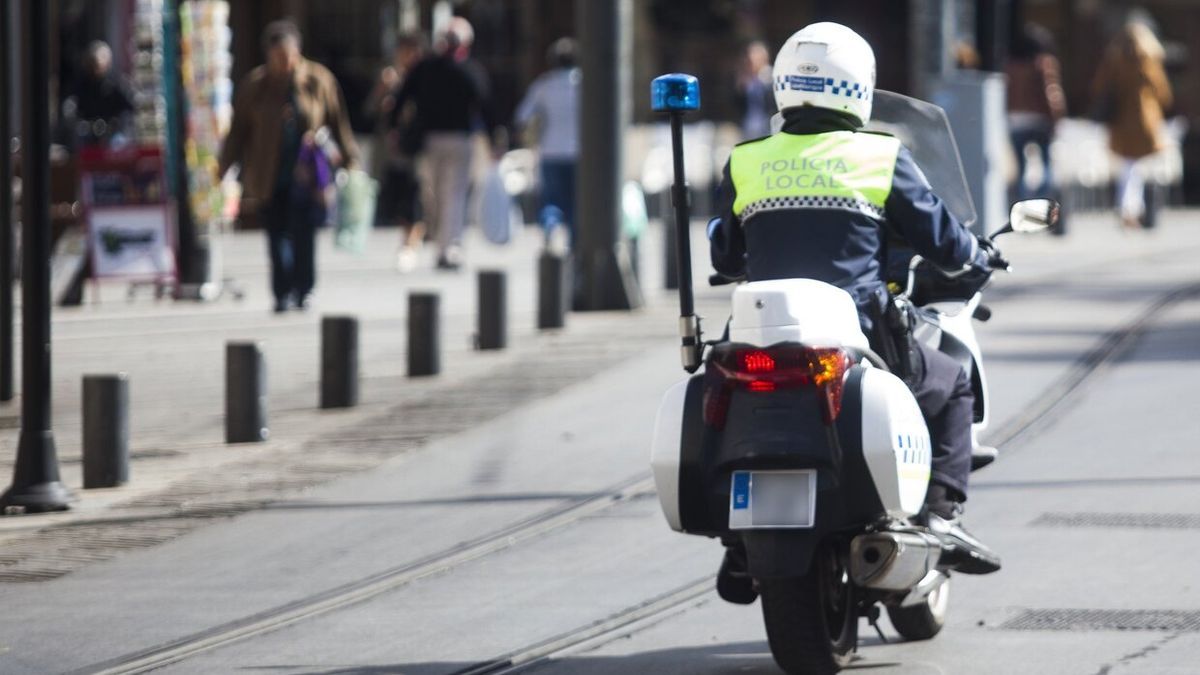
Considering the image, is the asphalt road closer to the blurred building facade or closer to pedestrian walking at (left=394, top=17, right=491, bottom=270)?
pedestrian walking at (left=394, top=17, right=491, bottom=270)

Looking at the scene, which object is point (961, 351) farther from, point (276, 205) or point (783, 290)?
point (276, 205)

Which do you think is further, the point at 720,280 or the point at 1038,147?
the point at 1038,147

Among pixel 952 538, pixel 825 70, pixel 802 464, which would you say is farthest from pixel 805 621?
pixel 825 70

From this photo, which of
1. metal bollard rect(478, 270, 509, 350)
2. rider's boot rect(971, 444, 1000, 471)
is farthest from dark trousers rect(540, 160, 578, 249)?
rider's boot rect(971, 444, 1000, 471)

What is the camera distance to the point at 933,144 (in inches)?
282

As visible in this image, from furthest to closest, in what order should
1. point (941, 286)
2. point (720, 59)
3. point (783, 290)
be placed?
point (720, 59) → point (941, 286) → point (783, 290)

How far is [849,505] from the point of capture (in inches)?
237

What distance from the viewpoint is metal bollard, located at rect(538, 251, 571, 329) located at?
15.3 m

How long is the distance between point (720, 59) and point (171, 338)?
22157 millimetres

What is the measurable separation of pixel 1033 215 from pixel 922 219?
19.4 inches

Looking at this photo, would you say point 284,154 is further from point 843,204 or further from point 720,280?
point 843,204

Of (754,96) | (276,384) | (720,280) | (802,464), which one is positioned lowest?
(276,384)

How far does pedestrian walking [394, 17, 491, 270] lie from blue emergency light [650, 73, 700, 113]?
13.6 meters

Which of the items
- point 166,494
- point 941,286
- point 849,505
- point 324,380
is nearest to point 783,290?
point 849,505
